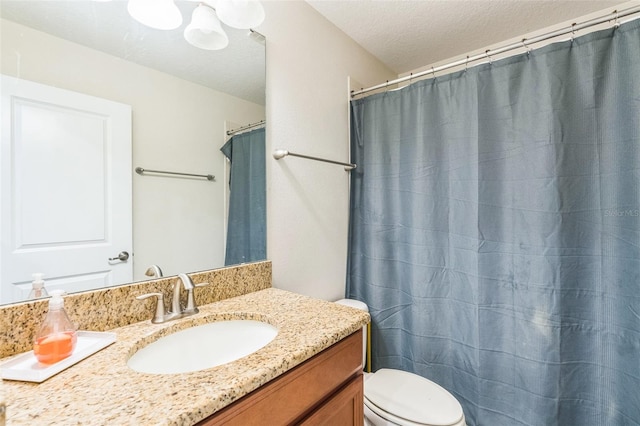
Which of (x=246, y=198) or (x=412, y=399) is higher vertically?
(x=246, y=198)

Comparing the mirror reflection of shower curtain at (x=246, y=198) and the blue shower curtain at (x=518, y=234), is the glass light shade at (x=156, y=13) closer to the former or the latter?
the mirror reflection of shower curtain at (x=246, y=198)

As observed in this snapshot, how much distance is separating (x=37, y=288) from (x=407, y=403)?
1293 mm

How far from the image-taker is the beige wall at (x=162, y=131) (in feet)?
2.47

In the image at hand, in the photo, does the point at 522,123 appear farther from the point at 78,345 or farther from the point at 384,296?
the point at 78,345

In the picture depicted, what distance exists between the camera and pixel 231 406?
1.77 feet

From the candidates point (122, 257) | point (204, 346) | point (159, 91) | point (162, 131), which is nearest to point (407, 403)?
point (204, 346)

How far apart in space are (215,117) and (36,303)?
0.80m

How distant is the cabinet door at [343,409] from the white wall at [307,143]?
0.57m

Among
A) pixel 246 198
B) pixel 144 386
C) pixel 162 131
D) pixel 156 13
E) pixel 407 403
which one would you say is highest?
pixel 156 13

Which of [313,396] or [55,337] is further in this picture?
[313,396]

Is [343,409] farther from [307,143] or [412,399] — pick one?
[307,143]

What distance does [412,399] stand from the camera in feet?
3.78

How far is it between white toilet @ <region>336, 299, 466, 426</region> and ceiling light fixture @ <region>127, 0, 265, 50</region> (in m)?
1.57

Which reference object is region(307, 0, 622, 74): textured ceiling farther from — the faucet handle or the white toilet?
the white toilet
